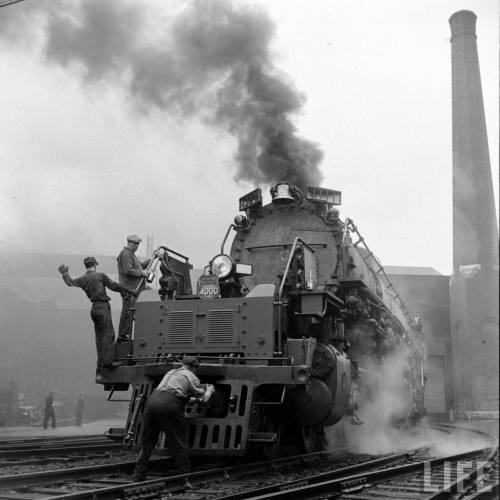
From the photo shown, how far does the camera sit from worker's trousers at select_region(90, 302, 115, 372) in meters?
7.42

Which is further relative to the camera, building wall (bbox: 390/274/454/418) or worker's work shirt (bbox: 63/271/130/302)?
building wall (bbox: 390/274/454/418)

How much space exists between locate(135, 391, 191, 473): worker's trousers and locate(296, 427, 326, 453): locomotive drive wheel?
2.24m

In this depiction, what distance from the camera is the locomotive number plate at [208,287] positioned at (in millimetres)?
7312

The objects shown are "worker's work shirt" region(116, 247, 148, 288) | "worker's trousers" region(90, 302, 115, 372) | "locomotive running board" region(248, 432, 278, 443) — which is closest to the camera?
"locomotive running board" region(248, 432, 278, 443)

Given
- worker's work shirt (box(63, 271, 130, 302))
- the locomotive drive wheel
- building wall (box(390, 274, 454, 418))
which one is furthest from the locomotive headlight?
building wall (box(390, 274, 454, 418))

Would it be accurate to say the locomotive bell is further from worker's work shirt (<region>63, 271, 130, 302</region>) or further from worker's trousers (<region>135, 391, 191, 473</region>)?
worker's trousers (<region>135, 391, 191, 473</region>)

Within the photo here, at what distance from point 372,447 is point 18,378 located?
1788cm

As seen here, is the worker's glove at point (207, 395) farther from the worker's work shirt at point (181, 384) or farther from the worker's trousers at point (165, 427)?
the worker's trousers at point (165, 427)

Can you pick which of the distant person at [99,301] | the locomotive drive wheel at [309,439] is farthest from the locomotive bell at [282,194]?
the locomotive drive wheel at [309,439]

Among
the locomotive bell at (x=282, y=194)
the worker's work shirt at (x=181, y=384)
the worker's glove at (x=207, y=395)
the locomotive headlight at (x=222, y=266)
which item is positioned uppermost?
the locomotive bell at (x=282, y=194)

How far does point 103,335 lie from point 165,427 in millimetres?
2196

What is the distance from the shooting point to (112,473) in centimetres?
619

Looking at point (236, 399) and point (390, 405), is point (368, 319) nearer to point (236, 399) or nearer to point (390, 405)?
point (390, 405)

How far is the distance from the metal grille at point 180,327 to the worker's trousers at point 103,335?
0.80 metres
